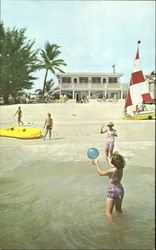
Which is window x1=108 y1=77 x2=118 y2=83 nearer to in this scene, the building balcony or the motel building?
the motel building

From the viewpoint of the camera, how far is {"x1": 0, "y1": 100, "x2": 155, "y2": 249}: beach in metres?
3.23

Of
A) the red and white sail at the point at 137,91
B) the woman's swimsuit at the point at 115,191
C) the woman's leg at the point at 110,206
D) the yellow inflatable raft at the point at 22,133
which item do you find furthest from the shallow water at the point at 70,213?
the yellow inflatable raft at the point at 22,133

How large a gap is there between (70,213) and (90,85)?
114 feet

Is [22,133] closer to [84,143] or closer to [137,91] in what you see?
[84,143]

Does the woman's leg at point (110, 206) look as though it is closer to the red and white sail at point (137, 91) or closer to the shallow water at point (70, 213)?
the shallow water at point (70, 213)

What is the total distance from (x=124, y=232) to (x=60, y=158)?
7.46 metres

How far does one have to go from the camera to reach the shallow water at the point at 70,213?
2.87 m

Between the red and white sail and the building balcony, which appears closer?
the red and white sail

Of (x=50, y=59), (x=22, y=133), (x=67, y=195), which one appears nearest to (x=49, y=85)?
(x=50, y=59)

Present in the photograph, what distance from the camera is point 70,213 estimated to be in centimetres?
472

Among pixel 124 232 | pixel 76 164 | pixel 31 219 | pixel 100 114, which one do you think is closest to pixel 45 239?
pixel 31 219

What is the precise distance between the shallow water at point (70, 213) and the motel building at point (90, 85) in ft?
101

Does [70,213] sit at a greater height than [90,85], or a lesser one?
lesser

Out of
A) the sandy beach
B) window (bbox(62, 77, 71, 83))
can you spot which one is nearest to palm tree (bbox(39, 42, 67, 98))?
window (bbox(62, 77, 71, 83))
